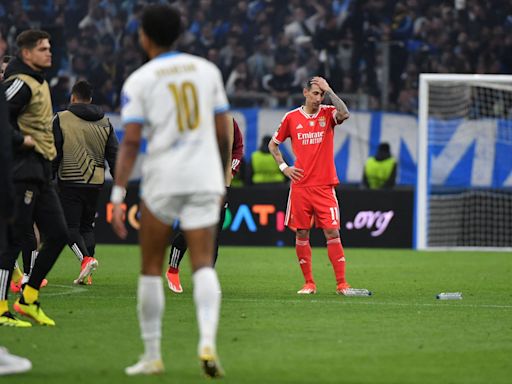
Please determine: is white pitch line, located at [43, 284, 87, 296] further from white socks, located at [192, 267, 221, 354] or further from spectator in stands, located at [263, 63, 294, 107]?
spectator in stands, located at [263, 63, 294, 107]

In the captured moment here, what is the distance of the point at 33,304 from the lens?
9.15 metres

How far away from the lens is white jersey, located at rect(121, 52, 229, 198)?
6.71 metres

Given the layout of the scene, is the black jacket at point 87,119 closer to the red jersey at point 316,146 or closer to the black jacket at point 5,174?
the red jersey at point 316,146

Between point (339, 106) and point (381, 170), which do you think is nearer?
point (339, 106)

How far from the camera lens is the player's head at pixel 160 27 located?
22.5ft

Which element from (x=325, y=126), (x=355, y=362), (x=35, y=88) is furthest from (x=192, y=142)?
(x=325, y=126)

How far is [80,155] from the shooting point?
42.6 ft

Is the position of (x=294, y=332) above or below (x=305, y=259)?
above

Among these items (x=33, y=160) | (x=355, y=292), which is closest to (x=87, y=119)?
(x=355, y=292)

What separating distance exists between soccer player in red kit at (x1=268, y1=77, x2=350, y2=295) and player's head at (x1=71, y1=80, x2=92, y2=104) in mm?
2213

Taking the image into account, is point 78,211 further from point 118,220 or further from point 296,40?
point 296,40

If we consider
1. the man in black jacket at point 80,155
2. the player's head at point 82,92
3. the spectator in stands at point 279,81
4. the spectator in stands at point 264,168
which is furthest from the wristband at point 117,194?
the spectator in stands at point 279,81

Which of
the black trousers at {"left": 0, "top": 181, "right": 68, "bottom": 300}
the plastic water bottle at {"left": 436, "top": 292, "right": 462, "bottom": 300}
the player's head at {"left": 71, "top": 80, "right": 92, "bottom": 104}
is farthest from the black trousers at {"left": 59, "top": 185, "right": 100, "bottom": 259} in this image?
the plastic water bottle at {"left": 436, "top": 292, "right": 462, "bottom": 300}

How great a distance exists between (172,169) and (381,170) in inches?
611
